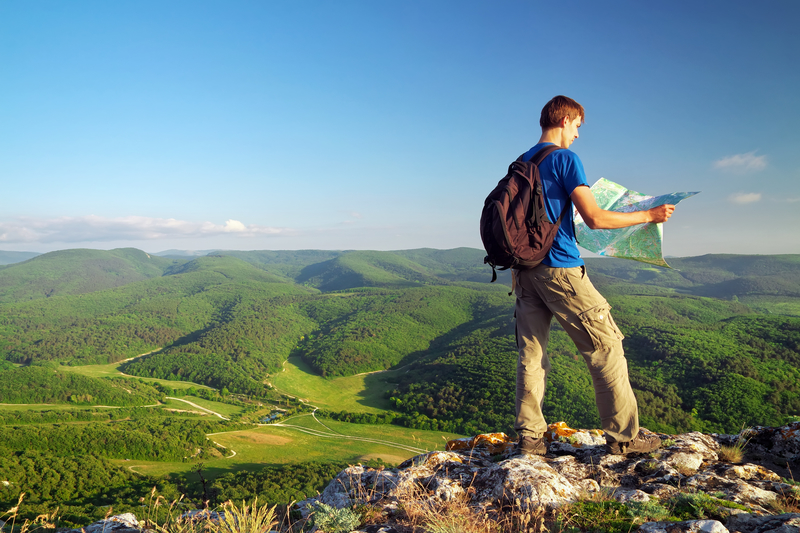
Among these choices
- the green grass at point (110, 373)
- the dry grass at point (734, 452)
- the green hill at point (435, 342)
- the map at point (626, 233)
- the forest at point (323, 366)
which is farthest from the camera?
the green grass at point (110, 373)

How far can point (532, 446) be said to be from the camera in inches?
162

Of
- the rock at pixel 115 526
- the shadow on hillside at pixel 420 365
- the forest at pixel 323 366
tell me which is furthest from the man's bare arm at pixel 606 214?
the shadow on hillside at pixel 420 365

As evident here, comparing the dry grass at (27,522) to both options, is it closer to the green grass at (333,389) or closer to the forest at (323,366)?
the forest at (323,366)

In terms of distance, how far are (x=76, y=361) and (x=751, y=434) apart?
145674 millimetres

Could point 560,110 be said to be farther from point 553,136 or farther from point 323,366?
point 323,366

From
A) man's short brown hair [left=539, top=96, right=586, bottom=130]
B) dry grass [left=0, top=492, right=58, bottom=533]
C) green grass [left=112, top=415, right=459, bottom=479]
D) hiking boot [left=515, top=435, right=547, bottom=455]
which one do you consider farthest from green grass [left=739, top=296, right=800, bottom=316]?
dry grass [left=0, top=492, right=58, bottom=533]

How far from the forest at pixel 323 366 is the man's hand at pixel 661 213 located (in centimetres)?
294

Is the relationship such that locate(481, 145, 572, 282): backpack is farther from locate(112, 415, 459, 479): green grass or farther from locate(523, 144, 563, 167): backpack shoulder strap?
locate(112, 415, 459, 479): green grass

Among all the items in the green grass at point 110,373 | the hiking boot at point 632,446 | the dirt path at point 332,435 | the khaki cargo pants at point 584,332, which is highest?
the khaki cargo pants at point 584,332

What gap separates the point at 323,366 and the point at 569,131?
342 feet

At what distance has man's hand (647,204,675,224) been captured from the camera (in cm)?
352

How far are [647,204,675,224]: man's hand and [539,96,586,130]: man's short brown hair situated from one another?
1.12m

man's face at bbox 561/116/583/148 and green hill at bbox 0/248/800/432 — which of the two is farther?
green hill at bbox 0/248/800/432

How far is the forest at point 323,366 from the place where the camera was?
4428cm
